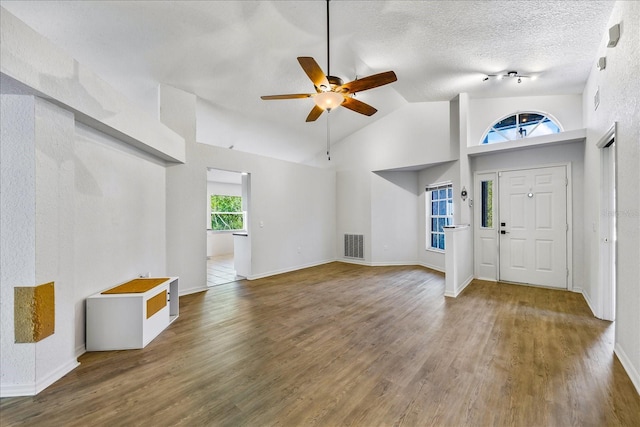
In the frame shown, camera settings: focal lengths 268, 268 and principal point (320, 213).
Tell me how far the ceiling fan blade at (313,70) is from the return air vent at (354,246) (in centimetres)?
471

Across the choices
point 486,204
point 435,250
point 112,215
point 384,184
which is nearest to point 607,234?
point 486,204

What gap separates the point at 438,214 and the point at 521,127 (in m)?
2.33

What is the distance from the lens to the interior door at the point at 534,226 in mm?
4426

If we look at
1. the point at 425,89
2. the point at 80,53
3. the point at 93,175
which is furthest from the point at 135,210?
the point at 425,89

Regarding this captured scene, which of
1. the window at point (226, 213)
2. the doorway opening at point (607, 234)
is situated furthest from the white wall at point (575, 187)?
the window at point (226, 213)

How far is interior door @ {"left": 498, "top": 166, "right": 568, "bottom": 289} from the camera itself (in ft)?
14.5

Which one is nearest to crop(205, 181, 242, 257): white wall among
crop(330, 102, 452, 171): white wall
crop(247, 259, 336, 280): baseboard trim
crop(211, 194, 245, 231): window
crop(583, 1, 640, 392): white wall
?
crop(211, 194, 245, 231): window

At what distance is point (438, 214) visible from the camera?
6.32 m

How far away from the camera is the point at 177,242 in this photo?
4359 millimetres

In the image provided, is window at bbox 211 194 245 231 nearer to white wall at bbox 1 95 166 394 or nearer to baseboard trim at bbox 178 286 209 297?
baseboard trim at bbox 178 286 209 297

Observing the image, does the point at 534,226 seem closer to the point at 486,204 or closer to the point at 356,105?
the point at 486,204

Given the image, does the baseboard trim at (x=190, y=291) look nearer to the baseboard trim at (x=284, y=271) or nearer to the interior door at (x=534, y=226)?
the baseboard trim at (x=284, y=271)

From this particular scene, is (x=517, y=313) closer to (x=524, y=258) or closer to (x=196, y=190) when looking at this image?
(x=524, y=258)

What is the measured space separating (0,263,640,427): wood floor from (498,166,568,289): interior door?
994mm
